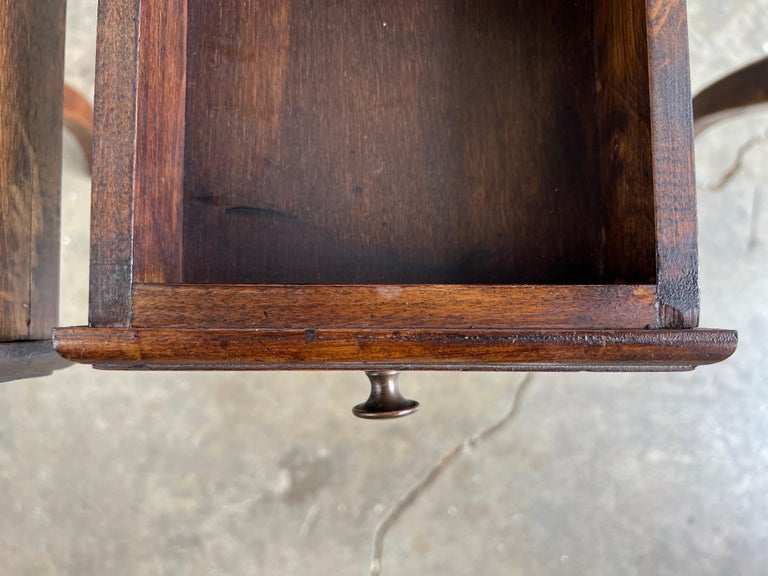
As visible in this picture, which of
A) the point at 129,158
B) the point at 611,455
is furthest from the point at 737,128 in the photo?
the point at 129,158

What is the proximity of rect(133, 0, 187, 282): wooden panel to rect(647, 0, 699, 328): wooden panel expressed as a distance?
1.49 ft

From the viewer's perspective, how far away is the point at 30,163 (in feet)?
2.89

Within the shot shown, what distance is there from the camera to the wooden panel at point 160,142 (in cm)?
63

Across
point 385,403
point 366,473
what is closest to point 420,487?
point 366,473

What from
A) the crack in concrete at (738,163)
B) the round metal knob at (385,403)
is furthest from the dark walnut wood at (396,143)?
the crack in concrete at (738,163)

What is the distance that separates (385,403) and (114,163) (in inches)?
14.8

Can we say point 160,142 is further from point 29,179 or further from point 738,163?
point 738,163

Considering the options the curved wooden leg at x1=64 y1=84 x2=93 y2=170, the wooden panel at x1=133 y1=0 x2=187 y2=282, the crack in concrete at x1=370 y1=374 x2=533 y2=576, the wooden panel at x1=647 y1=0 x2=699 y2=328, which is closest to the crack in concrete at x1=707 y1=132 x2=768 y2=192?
the crack in concrete at x1=370 y1=374 x2=533 y2=576

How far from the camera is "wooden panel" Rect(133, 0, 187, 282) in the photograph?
24.8 inches

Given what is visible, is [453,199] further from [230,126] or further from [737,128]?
Result: [737,128]

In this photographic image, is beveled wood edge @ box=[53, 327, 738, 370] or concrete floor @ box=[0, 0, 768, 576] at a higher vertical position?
beveled wood edge @ box=[53, 327, 738, 370]

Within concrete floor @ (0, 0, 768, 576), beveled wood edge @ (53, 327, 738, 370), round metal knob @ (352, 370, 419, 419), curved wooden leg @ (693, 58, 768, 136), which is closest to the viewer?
beveled wood edge @ (53, 327, 738, 370)

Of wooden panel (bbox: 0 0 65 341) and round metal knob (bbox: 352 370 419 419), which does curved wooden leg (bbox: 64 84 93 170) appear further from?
round metal knob (bbox: 352 370 419 419)

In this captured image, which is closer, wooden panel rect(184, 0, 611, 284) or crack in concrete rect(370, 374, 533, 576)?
wooden panel rect(184, 0, 611, 284)
